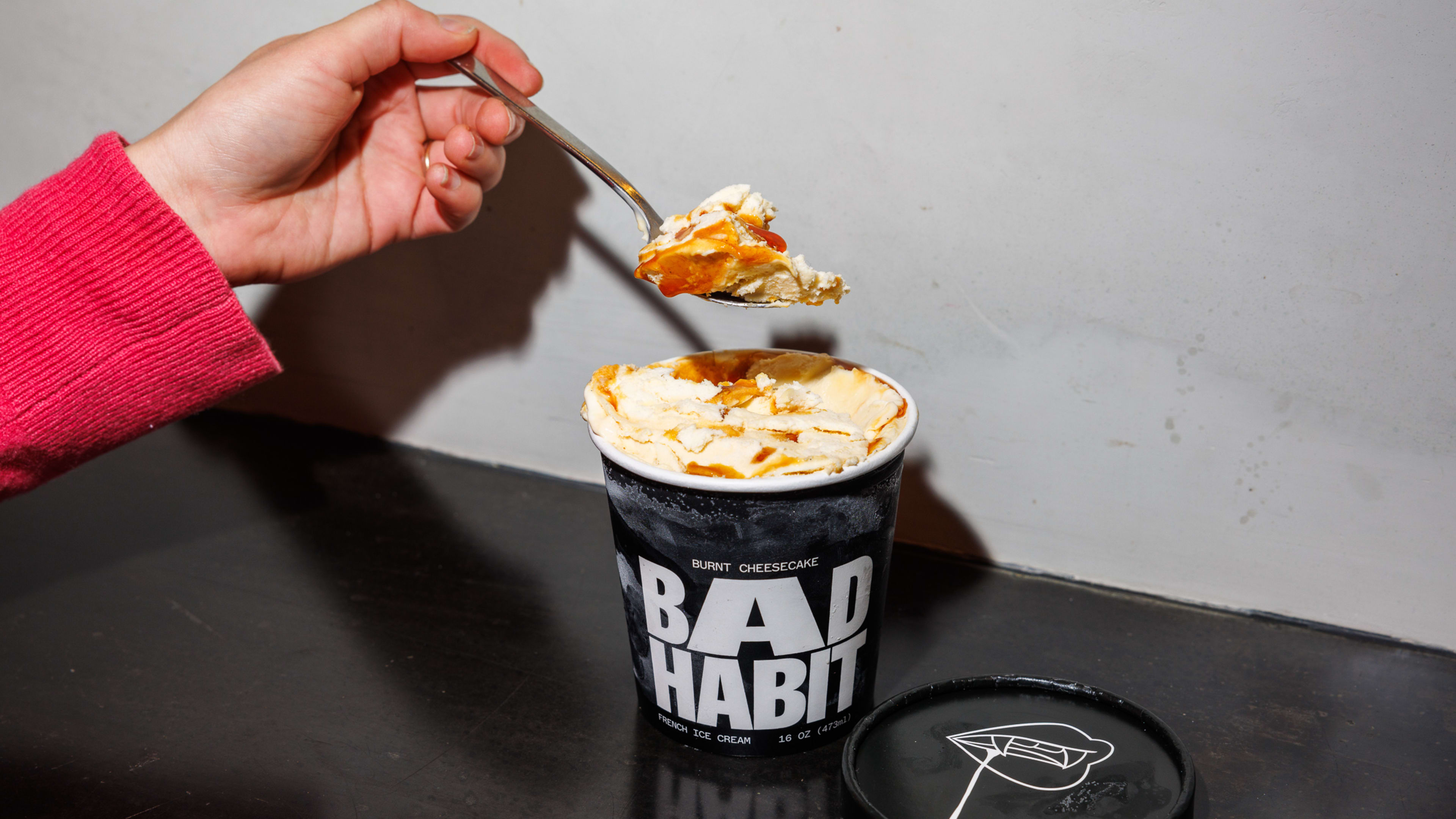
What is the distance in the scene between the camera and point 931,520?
1.00 m

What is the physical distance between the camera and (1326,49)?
2.40 ft

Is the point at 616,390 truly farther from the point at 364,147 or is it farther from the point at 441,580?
the point at 364,147

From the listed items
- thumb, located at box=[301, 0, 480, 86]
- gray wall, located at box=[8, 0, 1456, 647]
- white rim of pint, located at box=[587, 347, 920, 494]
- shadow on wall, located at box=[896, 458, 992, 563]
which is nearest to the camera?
white rim of pint, located at box=[587, 347, 920, 494]

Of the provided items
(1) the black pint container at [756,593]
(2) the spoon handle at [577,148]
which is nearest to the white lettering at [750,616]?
(1) the black pint container at [756,593]

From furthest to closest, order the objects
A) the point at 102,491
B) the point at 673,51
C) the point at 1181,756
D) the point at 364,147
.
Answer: the point at 102,491, the point at 364,147, the point at 673,51, the point at 1181,756

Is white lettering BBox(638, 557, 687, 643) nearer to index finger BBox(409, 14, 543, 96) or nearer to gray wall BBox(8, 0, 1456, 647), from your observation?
gray wall BBox(8, 0, 1456, 647)

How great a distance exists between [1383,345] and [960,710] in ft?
1.46

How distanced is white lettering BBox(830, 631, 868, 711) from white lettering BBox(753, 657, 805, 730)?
0.10ft

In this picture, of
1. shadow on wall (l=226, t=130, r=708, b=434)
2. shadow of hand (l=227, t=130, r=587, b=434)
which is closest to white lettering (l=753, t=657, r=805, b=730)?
shadow on wall (l=226, t=130, r=708, b=434)

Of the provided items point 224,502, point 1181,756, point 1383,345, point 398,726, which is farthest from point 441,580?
point 1383,345

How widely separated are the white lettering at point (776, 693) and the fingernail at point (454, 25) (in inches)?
23.9

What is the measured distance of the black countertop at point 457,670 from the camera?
2.35 ft

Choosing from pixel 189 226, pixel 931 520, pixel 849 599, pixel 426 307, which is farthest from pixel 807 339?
pixel 189 226

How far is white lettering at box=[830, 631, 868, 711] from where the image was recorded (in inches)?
28.3
